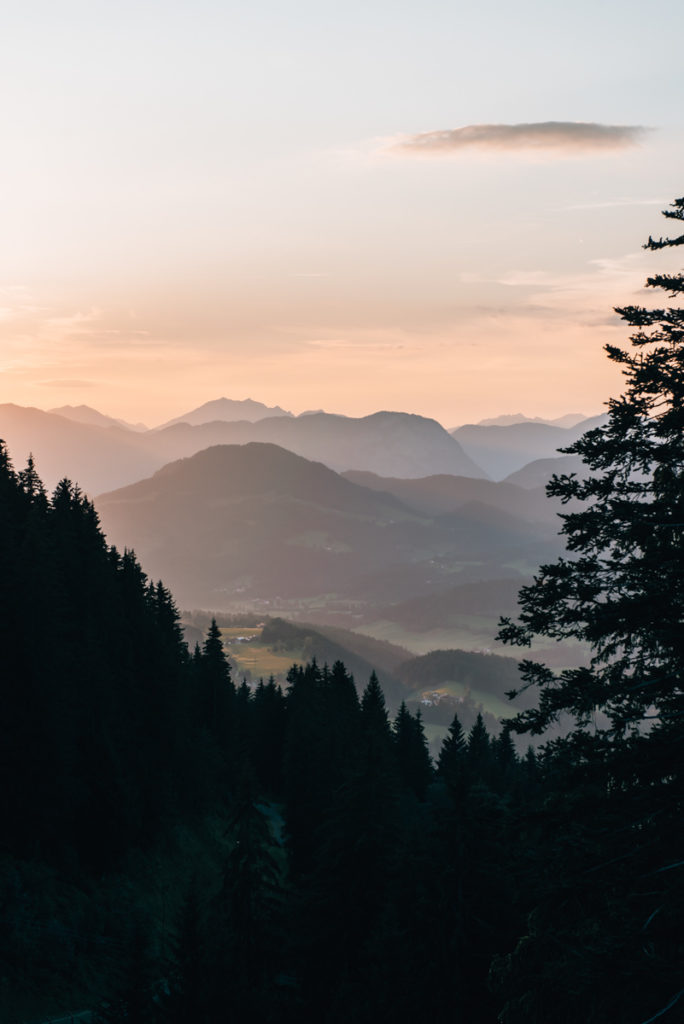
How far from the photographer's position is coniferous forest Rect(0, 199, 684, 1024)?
38.1 ft

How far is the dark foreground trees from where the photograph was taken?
35.0 ft

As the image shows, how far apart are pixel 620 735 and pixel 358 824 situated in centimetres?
1971

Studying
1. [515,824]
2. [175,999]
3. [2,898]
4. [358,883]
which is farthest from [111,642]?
[515,824]

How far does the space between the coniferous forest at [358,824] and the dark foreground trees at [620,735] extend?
40 mm

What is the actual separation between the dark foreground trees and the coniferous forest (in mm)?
40

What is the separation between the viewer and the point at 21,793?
31906mm

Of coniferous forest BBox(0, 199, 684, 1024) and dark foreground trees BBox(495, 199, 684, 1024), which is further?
coniferous forest BBox(0, 199, 684, 1024)

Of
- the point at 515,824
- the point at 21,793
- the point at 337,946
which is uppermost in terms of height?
the point at 515,824

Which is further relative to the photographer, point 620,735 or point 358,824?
point 358,824

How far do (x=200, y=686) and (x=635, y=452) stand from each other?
6463cm

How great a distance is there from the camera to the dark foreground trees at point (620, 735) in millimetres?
10656

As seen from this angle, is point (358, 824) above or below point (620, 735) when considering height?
below

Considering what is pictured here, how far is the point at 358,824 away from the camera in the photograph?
2978cm

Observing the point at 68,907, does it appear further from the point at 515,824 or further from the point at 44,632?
the point at 515,824
